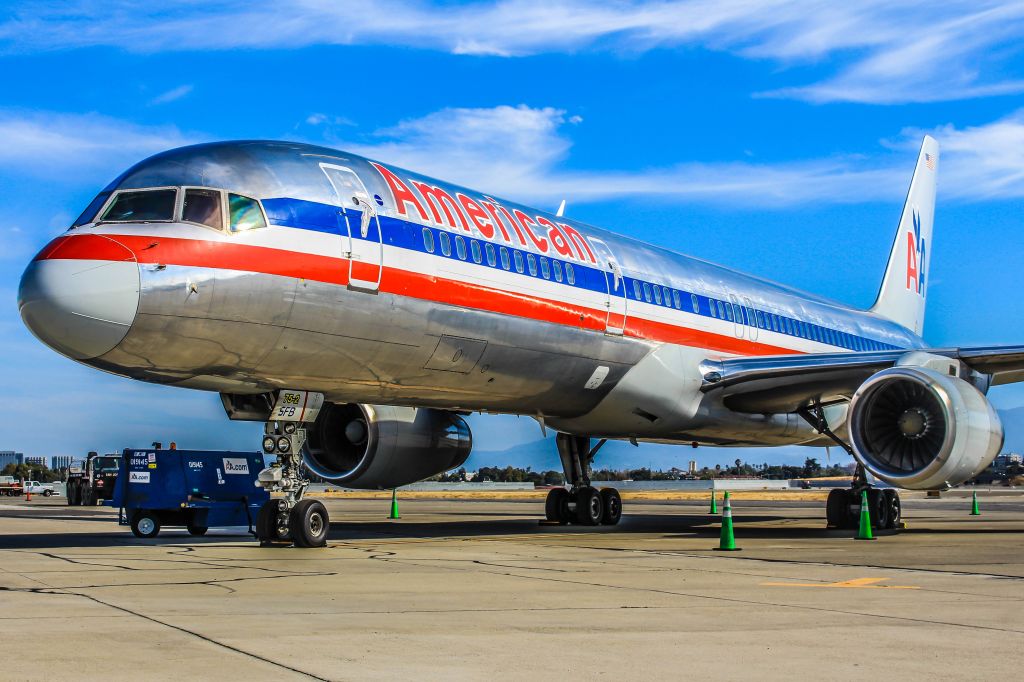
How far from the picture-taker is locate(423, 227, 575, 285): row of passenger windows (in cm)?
1398

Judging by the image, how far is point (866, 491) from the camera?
1880 centimetres

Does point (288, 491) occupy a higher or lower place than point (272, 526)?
higher

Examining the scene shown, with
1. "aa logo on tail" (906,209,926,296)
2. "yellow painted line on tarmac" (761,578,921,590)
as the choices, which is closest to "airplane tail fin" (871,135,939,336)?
"aa logo on tail" (906,209,926,296)

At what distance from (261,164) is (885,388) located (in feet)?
30.3

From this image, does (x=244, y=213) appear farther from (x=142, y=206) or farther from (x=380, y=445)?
(x=380, y=445)

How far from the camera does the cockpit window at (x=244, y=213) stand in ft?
39.5

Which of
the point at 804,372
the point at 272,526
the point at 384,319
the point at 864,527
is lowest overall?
the point at 864,527

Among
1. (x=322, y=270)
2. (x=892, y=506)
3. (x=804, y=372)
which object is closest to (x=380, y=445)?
(x=322, y=270)

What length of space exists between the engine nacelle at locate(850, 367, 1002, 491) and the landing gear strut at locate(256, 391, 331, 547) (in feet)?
24.4

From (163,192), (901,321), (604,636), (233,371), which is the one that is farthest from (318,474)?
(901,321)

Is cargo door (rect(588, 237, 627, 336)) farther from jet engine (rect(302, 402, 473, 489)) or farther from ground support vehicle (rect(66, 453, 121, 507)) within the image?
ground support vehicle (rect(66, 453, 121, 507))

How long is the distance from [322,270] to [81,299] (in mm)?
2587

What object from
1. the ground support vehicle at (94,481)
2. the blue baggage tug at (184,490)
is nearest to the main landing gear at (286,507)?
the blue baggage tug at (184,490)

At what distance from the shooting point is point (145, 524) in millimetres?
17859
